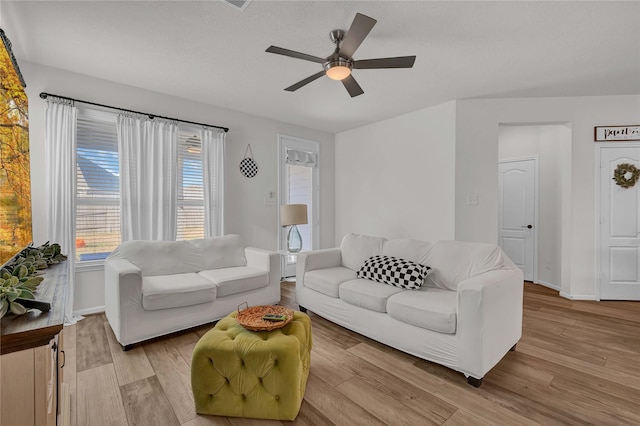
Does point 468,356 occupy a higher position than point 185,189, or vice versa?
point 185,189

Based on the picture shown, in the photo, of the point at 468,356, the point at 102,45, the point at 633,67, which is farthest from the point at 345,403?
the point at 633,67

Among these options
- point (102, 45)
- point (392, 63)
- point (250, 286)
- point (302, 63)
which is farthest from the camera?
point (250, 286)

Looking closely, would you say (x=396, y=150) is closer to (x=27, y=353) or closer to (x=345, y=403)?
(x=345, y=403)

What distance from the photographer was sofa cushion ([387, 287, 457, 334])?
2.04 m

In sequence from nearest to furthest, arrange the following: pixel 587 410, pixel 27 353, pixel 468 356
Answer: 1. pixel 27 353
2. pixel 587 410
3. pixel 468 356

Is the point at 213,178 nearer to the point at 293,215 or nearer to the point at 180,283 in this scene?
the point at 293,215

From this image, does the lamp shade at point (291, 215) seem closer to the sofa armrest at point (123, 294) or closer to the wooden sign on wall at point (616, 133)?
the sofa armrest at point (123, 294)

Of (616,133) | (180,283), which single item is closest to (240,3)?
(180,283)

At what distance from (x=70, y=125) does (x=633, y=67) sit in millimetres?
5793

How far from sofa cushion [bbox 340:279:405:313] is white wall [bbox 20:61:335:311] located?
2185 millimetres

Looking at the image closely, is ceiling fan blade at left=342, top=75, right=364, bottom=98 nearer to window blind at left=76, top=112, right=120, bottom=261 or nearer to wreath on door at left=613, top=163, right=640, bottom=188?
window blind at left=76, top=112, right=120, bottom=261

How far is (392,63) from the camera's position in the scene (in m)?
2.23

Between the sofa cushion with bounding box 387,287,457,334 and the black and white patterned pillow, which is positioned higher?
the black and white patterned pillow

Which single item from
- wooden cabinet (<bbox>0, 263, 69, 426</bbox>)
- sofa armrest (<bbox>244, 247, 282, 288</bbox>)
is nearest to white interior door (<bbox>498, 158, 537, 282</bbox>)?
sofa armrest (<bbox>244, 247, 282, 288</bbox>)
